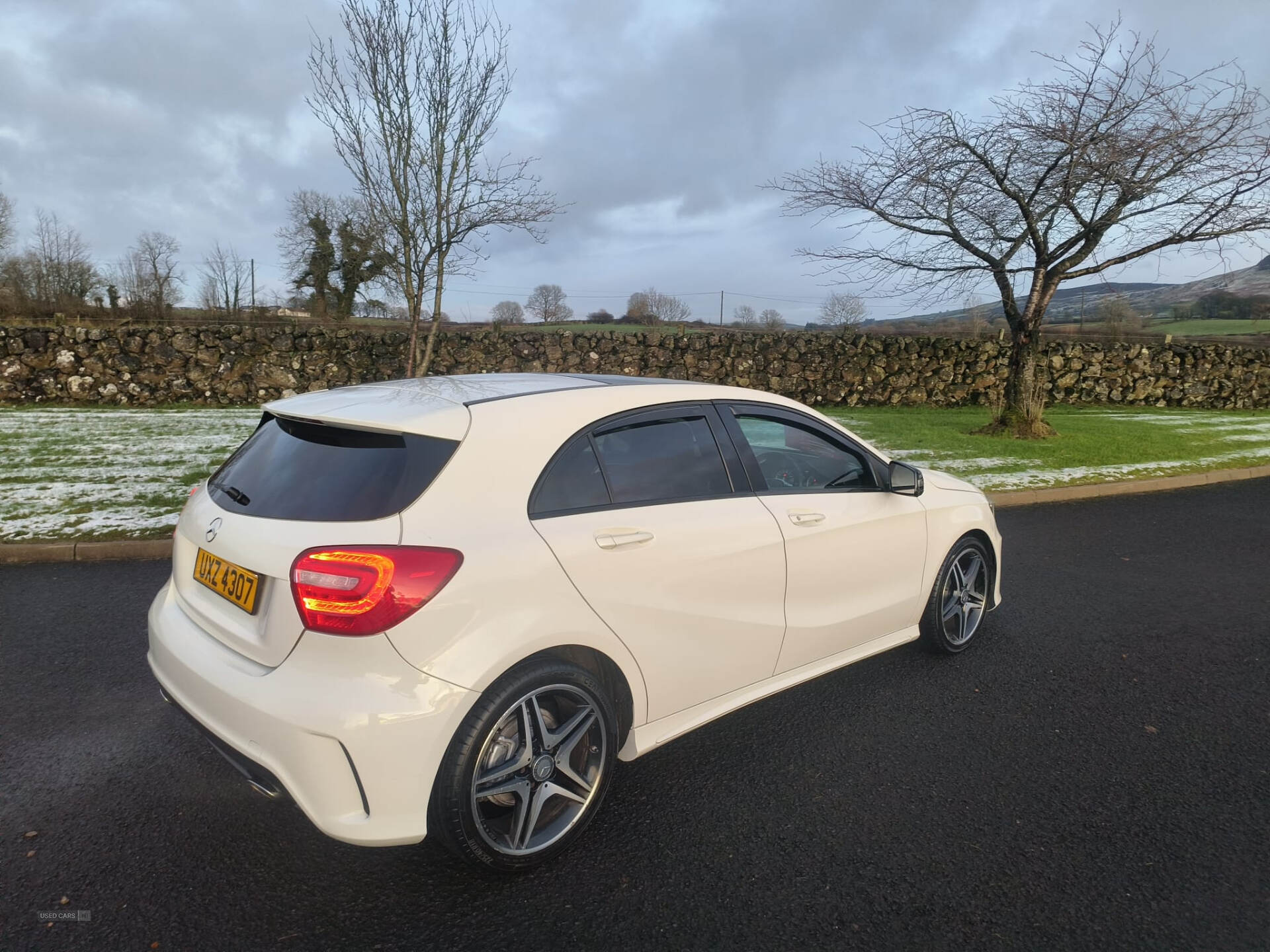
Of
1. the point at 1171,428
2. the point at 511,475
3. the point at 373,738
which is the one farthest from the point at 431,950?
the point at 1171,428

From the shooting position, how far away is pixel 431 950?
2.12 meters

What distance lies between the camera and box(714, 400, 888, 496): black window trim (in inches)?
128

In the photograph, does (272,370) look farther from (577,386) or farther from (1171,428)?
(1171,428)

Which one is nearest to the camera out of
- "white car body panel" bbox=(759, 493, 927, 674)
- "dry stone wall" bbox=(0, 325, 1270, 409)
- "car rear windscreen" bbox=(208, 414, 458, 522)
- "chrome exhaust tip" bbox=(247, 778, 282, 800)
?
"chrome exhaust tip" bbox=(247, 778, 282, 800)

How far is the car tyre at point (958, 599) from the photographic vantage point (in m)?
4.10

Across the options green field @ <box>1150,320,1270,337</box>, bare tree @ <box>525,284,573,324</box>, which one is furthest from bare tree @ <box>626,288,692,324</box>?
green field @ <box>1150,320,1270,337</box>

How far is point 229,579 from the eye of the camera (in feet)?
8.06

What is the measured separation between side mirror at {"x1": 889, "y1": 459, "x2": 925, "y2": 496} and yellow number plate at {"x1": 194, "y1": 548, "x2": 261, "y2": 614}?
281cm

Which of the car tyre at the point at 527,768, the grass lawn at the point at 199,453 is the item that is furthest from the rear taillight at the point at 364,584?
the grass lawn at the point at 199,453

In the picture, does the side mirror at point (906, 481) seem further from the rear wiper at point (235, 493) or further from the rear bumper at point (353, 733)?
the rear wiper at point (235, 493)

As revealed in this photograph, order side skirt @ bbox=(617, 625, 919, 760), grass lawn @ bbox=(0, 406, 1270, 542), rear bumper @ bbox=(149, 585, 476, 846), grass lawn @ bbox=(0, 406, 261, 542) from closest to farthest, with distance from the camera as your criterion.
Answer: rear bumper @ bbox=(149, 585, 476, 846)
side skirt @ bbox=(617, 625, 919, 760)
grass lawn @ bbox=(0, 406, 261, 542)
grass lawn @ bbox=(0, 406, 1270, 542)

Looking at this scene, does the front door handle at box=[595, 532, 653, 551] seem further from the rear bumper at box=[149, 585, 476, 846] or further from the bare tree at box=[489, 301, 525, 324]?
the bare tree at box=[489, 301, 525, 324]

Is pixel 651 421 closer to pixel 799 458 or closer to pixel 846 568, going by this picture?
pixel 799 458

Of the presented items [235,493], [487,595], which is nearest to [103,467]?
[235,493]
